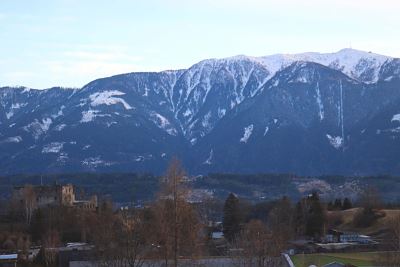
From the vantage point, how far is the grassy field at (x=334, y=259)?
2773 inches

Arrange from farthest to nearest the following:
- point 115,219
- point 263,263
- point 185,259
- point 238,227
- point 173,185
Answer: point 238,227 → point 115,219 → point 263,263 → point 185,259 → point 173,185

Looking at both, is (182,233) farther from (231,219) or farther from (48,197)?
(48,197)

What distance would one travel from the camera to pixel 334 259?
7538 centimetres

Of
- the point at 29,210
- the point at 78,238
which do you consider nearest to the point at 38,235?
the point at 78,238

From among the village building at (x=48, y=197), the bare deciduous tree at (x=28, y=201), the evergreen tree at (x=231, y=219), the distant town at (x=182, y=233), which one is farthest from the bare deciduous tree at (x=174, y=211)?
the village building at (x=48, y=197)

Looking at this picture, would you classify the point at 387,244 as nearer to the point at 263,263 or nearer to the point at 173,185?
the point at 263,263

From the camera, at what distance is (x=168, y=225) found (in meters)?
52.2

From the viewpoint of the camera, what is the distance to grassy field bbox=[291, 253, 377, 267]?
70438mm

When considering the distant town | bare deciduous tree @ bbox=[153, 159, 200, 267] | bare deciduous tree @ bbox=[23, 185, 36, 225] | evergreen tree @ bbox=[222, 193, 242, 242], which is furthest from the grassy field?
bare deciduous tree @ bbox=[23, 185, 36, 225]

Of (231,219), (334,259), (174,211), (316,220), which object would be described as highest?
(174,211)

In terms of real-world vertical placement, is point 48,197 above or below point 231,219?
above

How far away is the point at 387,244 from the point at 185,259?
93.7 ft

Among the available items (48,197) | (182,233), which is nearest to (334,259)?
(182,233)

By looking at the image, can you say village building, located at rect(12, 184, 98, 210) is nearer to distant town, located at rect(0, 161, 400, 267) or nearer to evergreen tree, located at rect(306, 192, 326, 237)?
distant town, located at rect(0, 161, 400, 267)
